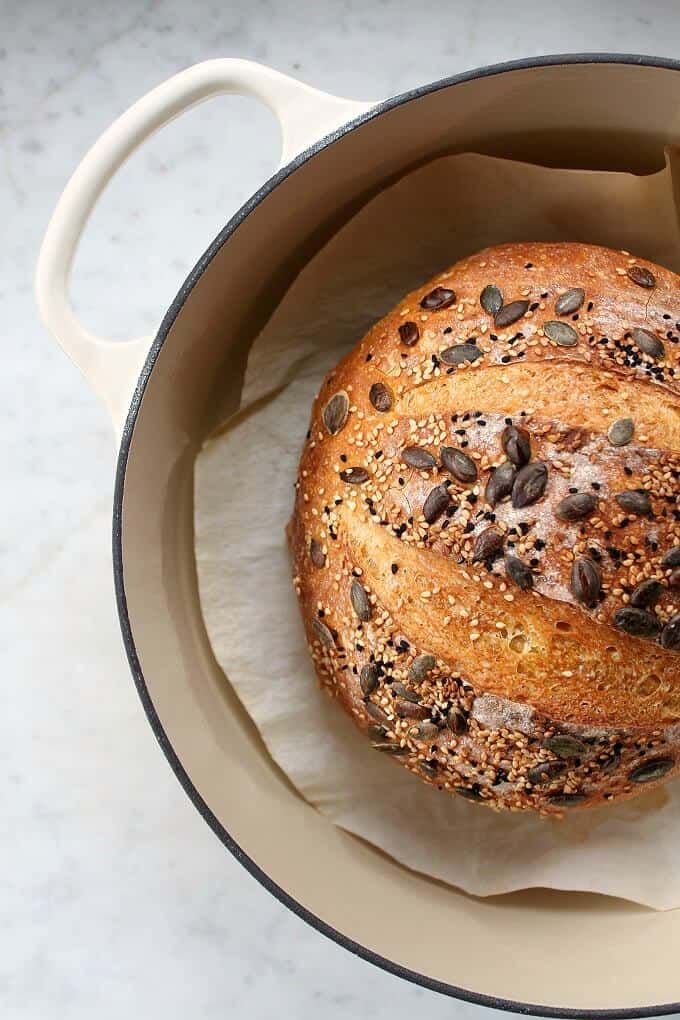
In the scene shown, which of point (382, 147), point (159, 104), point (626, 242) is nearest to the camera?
point (159, 104)

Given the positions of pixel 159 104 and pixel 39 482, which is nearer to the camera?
pixel 159 104

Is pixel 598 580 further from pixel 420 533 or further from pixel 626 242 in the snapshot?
pixel 626 242

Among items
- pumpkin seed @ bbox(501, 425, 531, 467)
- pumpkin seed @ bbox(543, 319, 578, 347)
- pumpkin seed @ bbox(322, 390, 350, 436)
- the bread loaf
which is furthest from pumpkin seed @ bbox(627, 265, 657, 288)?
pumpkin seed @ bbox(322, 390, 350, 436)

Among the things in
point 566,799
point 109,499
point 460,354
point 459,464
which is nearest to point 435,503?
point 459,464

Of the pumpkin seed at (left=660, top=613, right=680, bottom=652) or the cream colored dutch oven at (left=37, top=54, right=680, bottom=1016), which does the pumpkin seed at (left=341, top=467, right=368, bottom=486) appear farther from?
the pumpkin seed at (left=660, top=613, right=680, bottom=652)

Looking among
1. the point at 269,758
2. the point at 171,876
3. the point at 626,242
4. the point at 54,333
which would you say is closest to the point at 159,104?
the point at 54,333

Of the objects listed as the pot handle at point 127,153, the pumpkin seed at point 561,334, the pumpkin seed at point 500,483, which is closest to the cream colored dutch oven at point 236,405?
the pot handle at point 127,153

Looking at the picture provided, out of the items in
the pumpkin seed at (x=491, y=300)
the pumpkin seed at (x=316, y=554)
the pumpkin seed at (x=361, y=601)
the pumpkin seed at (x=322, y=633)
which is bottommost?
the pumpkin seed at (x=322, y=633)

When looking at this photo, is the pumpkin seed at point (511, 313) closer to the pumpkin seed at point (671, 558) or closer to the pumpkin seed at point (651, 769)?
the pumpkin seed at point (671, 558)
